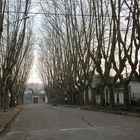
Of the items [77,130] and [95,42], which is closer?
[77,130]

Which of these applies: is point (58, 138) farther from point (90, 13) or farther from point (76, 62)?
point (76, 62)

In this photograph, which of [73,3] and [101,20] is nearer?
[101,20]

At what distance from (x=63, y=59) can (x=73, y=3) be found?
23.8 m

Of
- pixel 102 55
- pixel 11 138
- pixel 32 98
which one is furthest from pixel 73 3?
pixel 32 98

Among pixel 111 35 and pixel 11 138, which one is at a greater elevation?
pixel 111 35

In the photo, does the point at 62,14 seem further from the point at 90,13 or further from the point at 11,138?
the point at 11,138

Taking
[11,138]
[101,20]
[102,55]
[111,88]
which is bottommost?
[11,138]

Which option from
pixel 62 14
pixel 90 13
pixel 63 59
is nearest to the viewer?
pixel 90 13

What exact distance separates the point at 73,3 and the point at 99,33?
20.9 feet

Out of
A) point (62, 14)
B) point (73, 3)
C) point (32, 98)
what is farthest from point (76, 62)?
point (32, 98)

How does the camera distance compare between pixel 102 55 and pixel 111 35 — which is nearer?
pixel 111 35

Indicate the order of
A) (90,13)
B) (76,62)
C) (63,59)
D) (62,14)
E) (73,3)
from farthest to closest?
(63,59)
(76,62)
(62,14)
(73,3)
(90,13)

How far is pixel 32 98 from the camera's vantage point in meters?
183

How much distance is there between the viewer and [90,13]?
134ft
